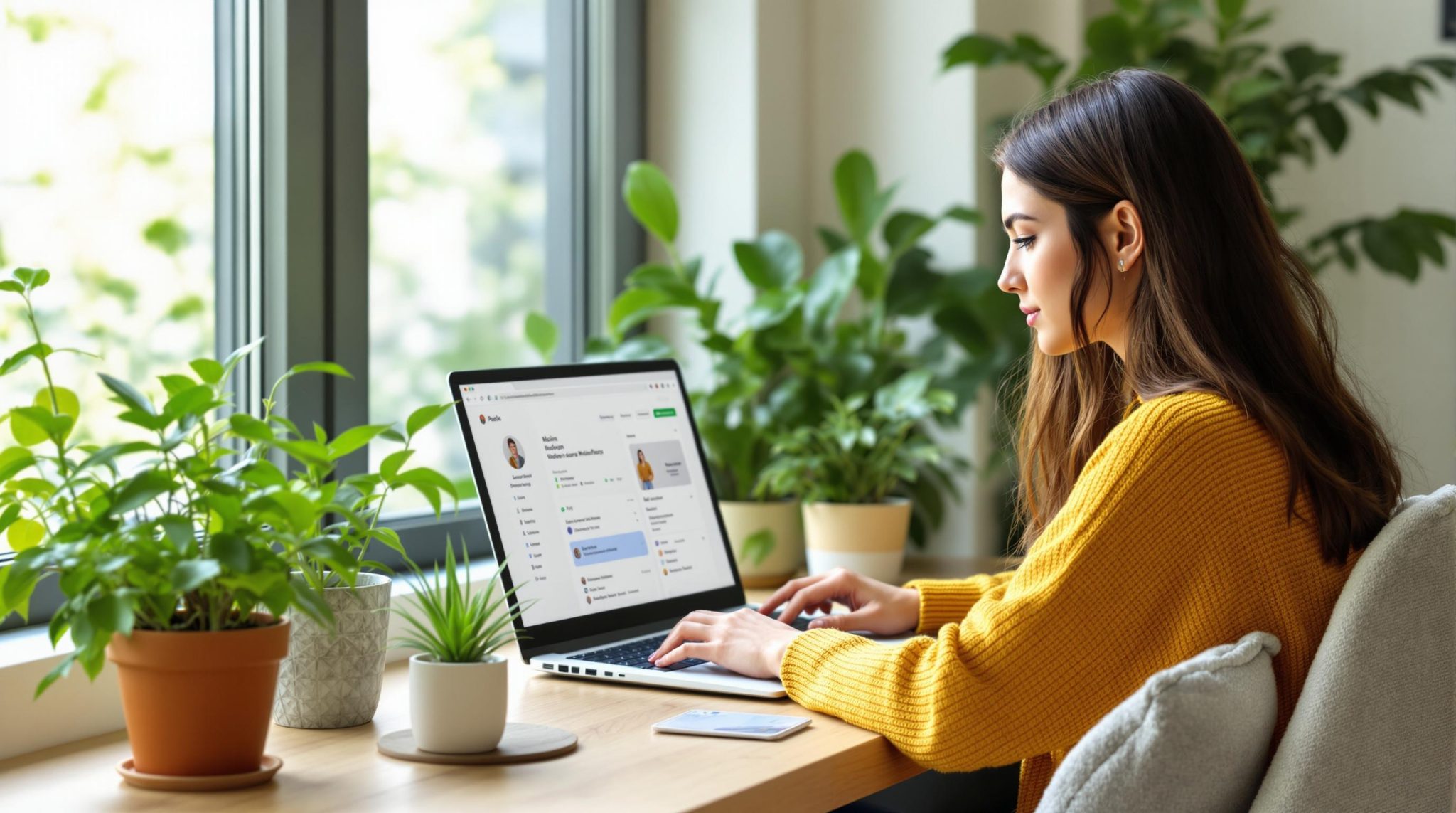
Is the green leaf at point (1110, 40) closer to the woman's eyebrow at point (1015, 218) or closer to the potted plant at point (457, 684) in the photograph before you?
the woman's eyebrow at point (1015, 218)

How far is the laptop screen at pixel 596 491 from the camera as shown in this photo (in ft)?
4.53

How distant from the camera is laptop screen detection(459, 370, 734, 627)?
4.53 feet

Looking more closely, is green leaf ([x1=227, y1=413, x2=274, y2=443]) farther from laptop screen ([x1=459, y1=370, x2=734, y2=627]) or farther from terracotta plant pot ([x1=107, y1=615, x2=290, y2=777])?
laptop screen ([x1=459, y1=370, x2=734, y2=627])

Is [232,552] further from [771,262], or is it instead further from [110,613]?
[771,262]

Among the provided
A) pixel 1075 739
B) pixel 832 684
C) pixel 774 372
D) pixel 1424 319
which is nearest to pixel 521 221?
pixel 774 372

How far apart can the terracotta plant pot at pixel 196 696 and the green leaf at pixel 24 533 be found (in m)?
0.12

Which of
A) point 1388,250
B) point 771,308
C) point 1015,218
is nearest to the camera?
point 1015,218

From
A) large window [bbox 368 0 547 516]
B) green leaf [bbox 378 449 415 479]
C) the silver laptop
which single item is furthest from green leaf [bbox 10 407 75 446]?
large window [bbox 368 0 547 516]

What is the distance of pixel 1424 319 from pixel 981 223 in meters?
1.22

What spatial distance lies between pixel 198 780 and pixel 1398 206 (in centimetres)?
268

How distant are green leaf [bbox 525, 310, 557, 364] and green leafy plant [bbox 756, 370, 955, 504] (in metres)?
0.35

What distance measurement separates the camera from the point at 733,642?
4.12ft

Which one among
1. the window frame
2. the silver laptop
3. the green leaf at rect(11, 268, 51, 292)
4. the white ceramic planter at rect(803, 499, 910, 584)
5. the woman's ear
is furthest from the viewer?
the white ceramic planter at rect(803, 499, 910, 584)

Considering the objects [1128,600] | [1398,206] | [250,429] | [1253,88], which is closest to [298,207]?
[250,429]
